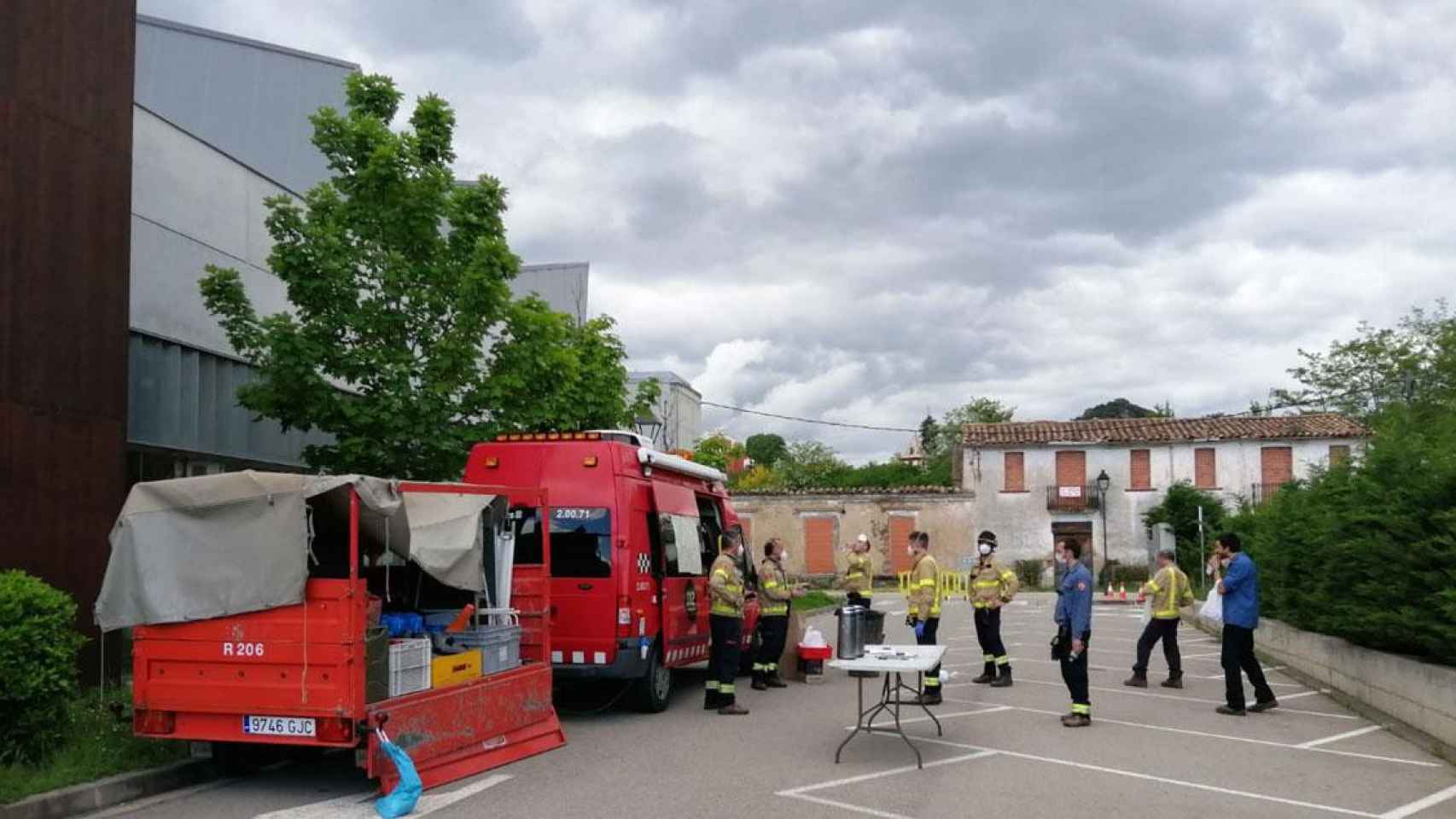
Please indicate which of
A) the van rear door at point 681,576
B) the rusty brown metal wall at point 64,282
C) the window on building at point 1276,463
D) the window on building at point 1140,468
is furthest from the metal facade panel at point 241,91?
the window on building at point 1276,463

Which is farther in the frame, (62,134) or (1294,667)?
(1294,667)

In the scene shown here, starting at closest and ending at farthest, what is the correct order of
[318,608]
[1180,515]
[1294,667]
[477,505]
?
[318,608] → [477,505] → [1294,667] → [1180,515]

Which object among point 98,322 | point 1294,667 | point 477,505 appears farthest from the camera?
point 1294,667

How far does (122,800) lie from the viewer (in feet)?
28.0

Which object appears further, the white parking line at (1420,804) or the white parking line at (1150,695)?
the white parking line at (1150,695)

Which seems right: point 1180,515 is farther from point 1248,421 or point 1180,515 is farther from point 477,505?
point 477,505

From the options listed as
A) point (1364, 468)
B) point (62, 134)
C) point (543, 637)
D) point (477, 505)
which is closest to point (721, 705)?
point (543, 637)

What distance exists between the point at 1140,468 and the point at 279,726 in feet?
157

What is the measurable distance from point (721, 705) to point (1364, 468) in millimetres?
6998

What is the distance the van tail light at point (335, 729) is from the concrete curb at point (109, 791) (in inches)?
55.5

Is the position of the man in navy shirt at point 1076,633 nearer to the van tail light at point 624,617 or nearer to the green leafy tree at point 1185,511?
the van tail light at point 624,617

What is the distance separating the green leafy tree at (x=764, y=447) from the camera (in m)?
121

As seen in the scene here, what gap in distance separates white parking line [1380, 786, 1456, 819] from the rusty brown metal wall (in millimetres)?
10930

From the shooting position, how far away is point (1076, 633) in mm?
11594
